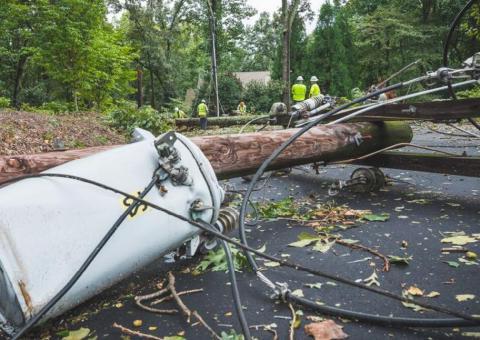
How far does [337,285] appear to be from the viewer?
187 centimetres

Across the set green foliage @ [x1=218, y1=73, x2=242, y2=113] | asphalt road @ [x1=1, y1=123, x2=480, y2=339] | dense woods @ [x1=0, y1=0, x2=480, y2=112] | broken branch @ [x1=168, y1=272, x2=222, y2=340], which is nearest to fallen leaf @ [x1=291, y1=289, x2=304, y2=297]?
asphalt road @ [x1=1, y1=123, x2=480, y2=339]

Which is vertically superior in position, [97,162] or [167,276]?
[97,162]

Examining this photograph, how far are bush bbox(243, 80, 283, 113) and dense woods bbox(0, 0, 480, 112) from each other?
7 cm

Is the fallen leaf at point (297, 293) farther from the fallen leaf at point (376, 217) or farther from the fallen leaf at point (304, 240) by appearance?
the fallen leaf at point (376, 217)

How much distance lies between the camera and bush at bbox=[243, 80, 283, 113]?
24.5m

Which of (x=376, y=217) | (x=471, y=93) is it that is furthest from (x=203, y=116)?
(x=376, y=217)

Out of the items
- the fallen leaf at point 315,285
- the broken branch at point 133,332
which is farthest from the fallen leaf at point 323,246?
the broken branch at point 133,332

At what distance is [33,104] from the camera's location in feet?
73.8

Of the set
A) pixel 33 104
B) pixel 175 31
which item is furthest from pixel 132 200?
pixel 175 31

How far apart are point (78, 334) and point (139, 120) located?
32.1 ft

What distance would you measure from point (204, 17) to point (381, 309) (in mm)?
30866

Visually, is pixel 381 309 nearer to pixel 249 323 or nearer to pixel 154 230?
pixel 249 323

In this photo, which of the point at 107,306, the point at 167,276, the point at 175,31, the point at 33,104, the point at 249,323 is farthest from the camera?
the point at 175,31

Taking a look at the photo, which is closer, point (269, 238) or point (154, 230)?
point (154, 230)
